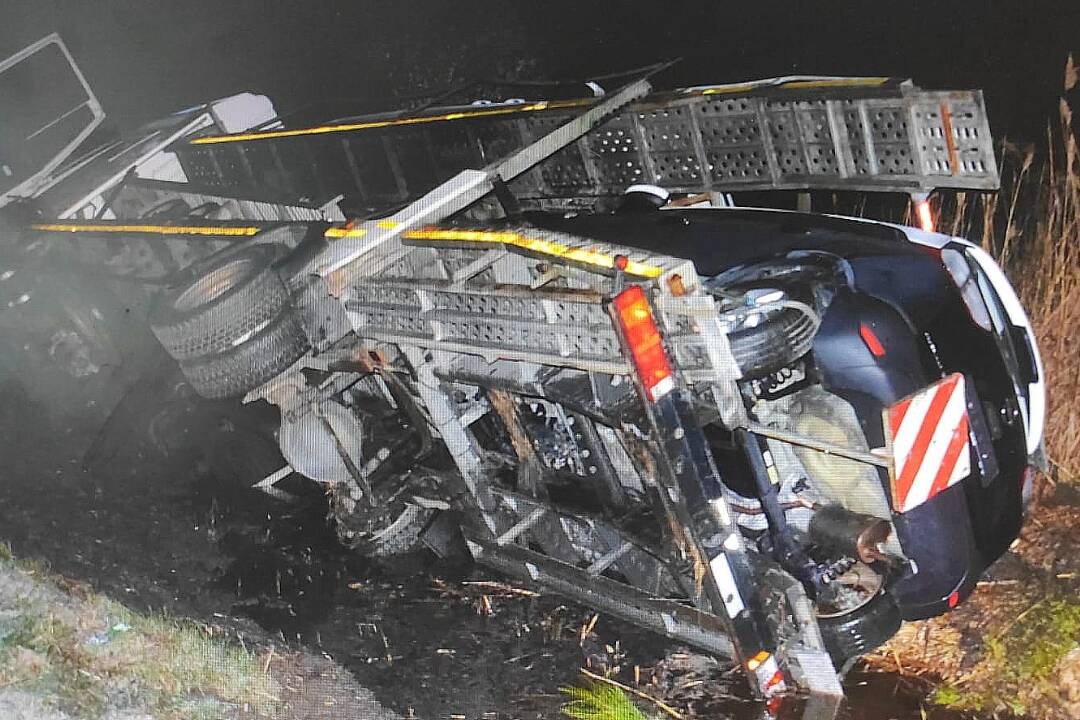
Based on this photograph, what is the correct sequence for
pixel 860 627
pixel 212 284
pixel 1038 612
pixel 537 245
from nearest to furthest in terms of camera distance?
pixel 537 245, pixel 860 627, pixel 1038 612, pixel 212 284

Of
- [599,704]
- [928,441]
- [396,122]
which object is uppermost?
[396,122]

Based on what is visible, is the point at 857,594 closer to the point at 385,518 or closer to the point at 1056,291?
the point at 385,518

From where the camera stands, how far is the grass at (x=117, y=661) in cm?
454

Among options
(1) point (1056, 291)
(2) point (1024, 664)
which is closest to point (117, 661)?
(2) point (1024, 664)

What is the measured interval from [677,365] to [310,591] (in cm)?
307

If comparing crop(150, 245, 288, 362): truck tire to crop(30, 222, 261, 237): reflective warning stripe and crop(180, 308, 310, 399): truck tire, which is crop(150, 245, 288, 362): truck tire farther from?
crop(30, 222, 261, 237): reflective warning stripe

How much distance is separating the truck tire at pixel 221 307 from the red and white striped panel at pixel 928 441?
268 cm

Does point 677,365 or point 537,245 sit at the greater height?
point 537,245

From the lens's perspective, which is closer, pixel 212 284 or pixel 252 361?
pixel 252 361

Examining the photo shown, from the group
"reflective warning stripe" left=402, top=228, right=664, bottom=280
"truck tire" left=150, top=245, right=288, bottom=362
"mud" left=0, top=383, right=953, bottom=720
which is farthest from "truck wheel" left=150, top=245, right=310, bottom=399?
"mud" left=0, top=383, right=953, bottom=720

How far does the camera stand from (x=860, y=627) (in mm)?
3676

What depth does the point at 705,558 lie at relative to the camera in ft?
11.6

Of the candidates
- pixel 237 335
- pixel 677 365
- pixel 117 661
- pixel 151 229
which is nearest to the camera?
pixel 677 365

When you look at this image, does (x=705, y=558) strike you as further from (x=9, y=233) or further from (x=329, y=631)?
(x=9, y=233)
